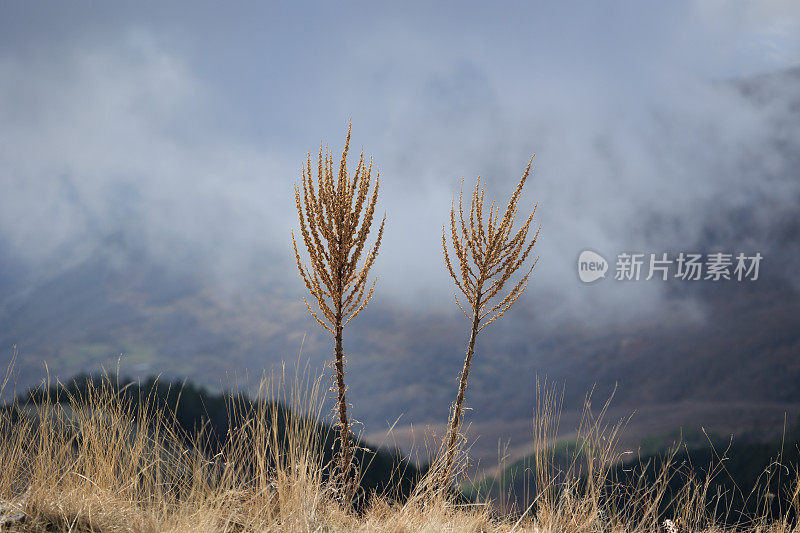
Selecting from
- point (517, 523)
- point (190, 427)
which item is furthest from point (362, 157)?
point (517, 523)

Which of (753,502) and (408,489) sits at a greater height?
(753,502)

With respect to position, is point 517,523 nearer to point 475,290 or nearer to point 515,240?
point 475,290

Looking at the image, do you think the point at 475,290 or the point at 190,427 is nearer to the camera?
the point at 190,427

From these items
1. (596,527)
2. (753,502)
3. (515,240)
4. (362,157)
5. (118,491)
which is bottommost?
(118,491)

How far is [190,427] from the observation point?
4266mm

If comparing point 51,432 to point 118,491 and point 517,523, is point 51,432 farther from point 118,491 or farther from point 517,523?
point 517,523

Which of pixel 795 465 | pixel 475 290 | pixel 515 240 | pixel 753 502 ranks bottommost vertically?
pixel 753 502

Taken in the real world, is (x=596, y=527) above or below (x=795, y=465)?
below

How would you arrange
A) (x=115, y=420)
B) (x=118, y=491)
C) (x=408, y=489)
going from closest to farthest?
(x=118, y=491)
(x=115, y=420)
(x=408, y=489)

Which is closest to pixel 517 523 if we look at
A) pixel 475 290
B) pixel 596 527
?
pixel 596 527

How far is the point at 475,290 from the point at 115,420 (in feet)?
9.90

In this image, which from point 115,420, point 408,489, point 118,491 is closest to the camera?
point 118,491

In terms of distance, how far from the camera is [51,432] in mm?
4336

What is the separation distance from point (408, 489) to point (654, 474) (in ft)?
6.71
